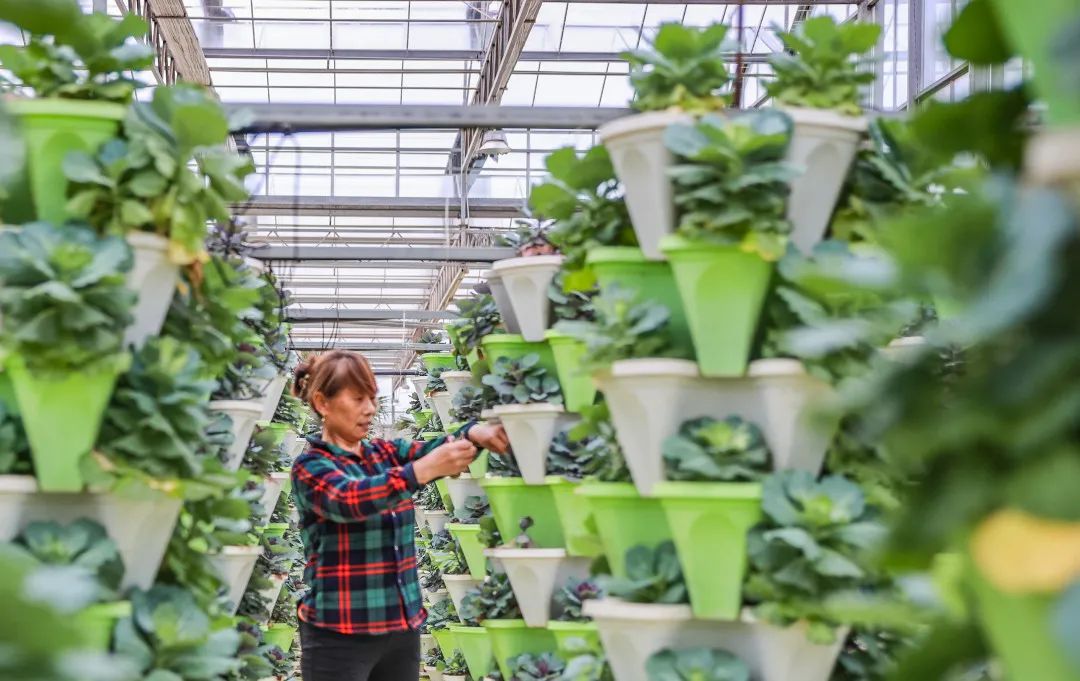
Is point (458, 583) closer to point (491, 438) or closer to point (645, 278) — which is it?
point (491, 438)

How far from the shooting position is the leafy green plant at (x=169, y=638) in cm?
261

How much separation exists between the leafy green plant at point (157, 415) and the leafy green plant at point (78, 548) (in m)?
0.14

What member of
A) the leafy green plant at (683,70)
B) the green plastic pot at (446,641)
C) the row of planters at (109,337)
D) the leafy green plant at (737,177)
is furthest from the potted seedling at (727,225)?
the green plastic pot at (446,641)

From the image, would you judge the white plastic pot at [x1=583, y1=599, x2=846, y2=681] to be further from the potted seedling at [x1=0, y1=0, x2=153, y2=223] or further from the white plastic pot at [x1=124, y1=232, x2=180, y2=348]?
the potted seedling at [x1=0, y1=0, x2=153, y2=223]

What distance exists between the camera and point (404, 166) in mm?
16844

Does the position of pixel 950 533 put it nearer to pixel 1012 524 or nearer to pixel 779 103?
pixel 1012 524

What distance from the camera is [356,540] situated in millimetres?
4355

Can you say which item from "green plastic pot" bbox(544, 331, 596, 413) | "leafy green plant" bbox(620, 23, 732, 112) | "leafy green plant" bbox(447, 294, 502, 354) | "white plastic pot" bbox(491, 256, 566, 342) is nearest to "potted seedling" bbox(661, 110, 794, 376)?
"leafy green plant" bbox(620, 23, 732, 112)

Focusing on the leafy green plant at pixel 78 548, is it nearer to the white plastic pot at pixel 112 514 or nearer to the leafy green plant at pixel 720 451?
the white plastic pot at pixel 112 514

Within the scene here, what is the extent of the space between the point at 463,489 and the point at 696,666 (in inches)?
151

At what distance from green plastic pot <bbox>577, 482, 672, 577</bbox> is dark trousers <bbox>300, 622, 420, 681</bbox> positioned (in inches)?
58.5

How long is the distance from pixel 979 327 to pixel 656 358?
2023 mm

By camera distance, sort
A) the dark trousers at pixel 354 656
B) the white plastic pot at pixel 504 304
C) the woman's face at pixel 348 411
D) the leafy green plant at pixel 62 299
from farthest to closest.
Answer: the white plastic pot at pixel 504 304 → the woman's face at pixel 348 411 → the dark trousers at pixel 354 656 → the leafy green plant at pixel 62 299

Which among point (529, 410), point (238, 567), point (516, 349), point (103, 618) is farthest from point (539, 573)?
point (103, 618)
